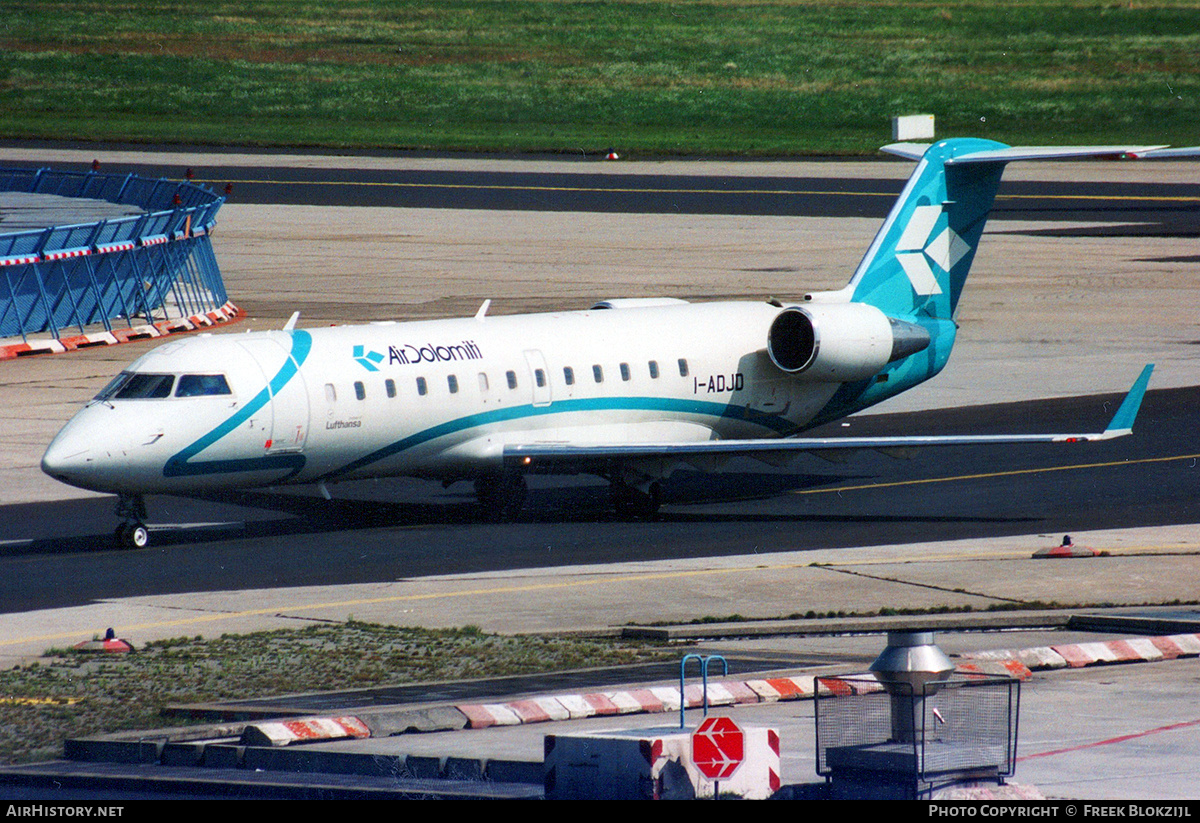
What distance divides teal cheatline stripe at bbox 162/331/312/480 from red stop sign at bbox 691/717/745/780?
569 inches

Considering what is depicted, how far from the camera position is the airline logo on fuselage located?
28406 mm

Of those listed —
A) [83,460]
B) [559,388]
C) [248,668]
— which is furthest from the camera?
[559,388]

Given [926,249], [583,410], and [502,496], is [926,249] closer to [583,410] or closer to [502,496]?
[583,410]

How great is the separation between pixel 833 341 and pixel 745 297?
2247 cm

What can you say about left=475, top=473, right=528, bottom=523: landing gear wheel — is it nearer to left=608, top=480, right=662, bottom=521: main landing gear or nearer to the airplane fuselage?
the airplane fuselage

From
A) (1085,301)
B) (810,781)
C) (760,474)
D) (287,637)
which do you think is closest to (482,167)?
(1085,301)

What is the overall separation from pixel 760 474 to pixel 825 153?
63.9m

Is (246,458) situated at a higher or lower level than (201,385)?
lower

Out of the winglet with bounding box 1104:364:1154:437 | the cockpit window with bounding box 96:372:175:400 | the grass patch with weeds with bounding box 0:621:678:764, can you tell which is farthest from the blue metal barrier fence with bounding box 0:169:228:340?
the grass patch with weeds with bounding box 0:621:678:764

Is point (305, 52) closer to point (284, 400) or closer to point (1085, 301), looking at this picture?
point (1085, 301)

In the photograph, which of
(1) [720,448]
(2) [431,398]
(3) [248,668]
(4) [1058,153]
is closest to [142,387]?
(2) [431,398]

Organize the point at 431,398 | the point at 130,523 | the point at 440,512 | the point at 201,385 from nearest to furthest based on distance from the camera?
the point at 201,385 < the point at 130,523 < the point at 431,398 < the point at 440,512

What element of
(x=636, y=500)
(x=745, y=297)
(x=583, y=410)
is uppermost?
(x=745, y=297)

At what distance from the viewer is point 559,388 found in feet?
97.5
